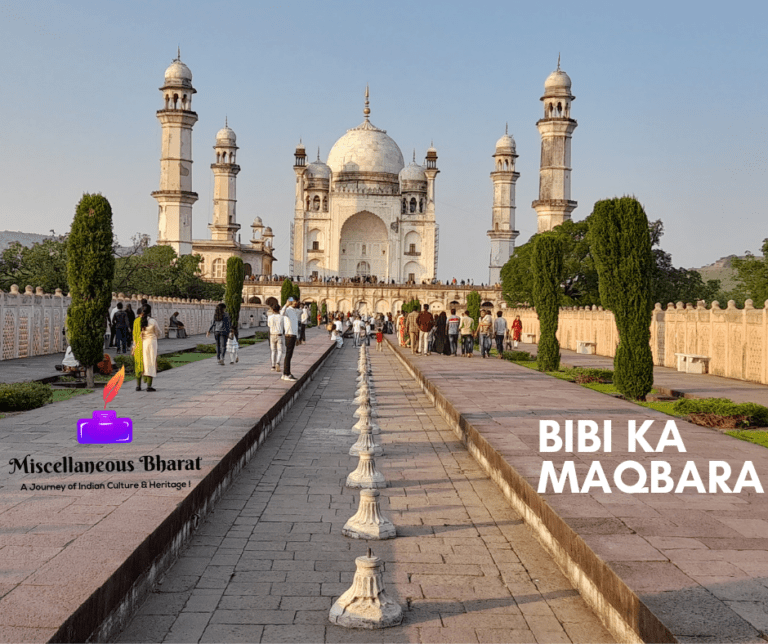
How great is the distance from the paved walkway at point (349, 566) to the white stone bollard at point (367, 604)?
0.14ft

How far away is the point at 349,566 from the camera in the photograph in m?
4.39

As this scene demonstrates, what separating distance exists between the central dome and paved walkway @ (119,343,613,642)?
70.8m

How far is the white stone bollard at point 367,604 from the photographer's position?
3.45 meters

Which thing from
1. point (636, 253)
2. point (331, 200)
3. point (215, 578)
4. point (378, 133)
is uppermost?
point (378, 133)

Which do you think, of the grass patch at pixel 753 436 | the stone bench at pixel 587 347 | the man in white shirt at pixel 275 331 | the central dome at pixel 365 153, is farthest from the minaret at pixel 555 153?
the grass patch at pixel 753 436

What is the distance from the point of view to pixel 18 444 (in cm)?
670

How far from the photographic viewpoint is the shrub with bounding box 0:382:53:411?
9.11 meters

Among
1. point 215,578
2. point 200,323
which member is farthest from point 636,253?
point 200,323

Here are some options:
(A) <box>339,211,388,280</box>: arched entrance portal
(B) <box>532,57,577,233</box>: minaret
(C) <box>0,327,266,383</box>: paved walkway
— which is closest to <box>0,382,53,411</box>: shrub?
(C) <box>0,327,266,383</box>: paved walkway

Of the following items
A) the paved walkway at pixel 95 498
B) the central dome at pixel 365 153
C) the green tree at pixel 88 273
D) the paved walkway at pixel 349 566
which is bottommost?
the paved walkway at pixel 349 566

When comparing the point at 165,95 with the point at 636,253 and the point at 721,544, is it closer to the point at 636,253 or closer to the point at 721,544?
the point at 636,253

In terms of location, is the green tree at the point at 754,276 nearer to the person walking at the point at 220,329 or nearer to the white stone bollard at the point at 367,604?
the person walking at the point at 220,329

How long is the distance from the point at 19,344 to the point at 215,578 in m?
14.5

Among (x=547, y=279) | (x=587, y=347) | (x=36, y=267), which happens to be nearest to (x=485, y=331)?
(x=547, y=279)
